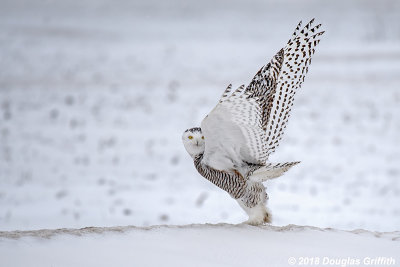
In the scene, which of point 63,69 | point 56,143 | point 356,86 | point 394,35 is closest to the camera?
point 56,143

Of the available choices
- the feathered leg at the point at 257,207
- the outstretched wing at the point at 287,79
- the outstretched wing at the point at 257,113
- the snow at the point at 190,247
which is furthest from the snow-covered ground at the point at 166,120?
the outstretched wing at the point at 287,79

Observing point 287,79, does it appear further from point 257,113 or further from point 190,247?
point 190,247

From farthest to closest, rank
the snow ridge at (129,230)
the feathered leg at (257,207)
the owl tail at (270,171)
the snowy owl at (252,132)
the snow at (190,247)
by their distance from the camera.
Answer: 1. the feathered leg at (257,207)
2. the owl tail at (270,171)
3. the snowy owl at (252,132)
4. the snow ridge at (129,230)
5. the snow at (190,247)

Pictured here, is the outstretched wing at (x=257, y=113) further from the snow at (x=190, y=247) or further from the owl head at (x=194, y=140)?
the snow at (x=190, y=247)

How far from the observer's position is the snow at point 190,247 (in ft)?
10.3

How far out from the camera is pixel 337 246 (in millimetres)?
3516

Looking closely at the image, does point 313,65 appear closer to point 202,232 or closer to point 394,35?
point 394,35

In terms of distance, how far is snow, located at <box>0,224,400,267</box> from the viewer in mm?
3125

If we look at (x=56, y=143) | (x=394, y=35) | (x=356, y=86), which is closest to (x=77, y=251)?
→ (x=56, y=143)

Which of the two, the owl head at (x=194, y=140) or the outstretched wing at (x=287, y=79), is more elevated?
the outstretched wing at (x=287, y=79)

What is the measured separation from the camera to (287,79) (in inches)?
160

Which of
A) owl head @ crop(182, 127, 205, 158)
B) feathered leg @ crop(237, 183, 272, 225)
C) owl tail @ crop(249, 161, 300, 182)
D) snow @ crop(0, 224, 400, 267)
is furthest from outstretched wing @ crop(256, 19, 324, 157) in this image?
snow @ crop(0, 224, 400, 267)

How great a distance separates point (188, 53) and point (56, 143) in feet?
27.4

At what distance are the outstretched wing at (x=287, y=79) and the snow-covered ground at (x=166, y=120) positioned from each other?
0.71m
